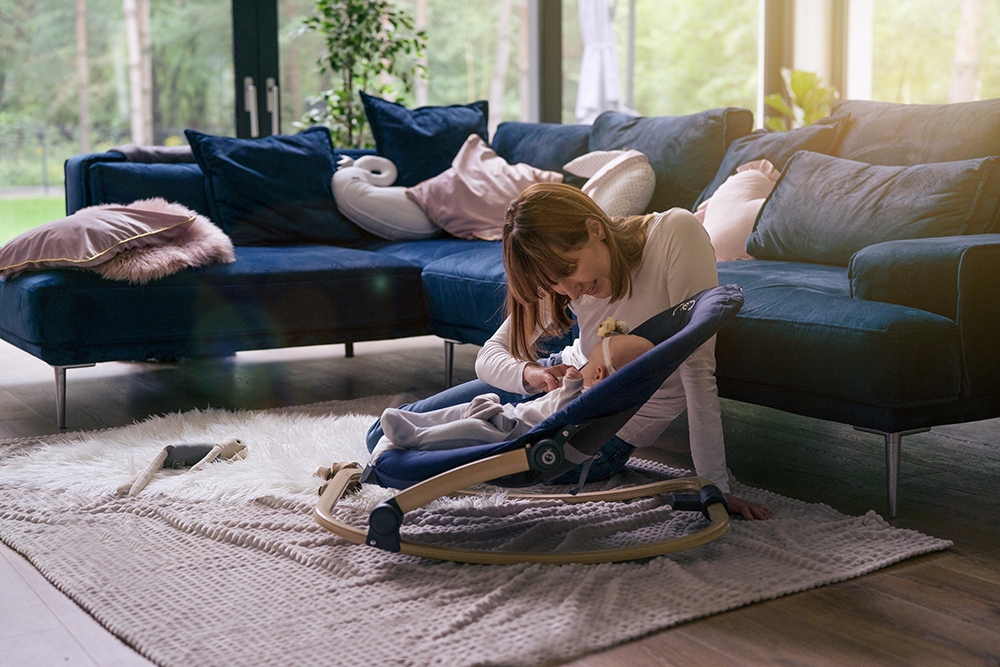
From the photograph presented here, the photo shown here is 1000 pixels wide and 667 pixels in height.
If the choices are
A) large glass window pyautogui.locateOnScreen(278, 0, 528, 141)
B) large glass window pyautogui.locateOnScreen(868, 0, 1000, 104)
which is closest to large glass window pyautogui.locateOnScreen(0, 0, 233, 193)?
large glass window pyautogui.locateOnScreen(278, 0, 528, 141)

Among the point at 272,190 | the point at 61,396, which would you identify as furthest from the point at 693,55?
the point at 61,396

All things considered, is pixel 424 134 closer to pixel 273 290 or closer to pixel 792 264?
pixel 273 290

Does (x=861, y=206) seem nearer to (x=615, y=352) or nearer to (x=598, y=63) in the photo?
(x=615, y=352)

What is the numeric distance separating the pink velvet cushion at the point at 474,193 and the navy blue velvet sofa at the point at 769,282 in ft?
0.31

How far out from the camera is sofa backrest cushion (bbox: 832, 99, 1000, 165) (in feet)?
9.00

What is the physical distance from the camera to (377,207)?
3896 mm

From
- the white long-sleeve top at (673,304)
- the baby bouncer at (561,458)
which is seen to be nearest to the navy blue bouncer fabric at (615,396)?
the baby bouncer at (561,458)

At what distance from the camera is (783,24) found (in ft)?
22.8

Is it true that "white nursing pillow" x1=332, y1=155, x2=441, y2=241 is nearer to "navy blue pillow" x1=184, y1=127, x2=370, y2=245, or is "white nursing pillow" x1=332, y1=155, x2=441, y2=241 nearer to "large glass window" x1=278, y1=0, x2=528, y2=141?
"navy blue pillow" x1=184, y1=127, x2=370, y2=245

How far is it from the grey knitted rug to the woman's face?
0.48 metres

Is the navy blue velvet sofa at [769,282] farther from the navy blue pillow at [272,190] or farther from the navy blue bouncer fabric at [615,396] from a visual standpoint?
the navy blue bouncer fabric at [615,396]

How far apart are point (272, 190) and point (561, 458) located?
94.4 inches

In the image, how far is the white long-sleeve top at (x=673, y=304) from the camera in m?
2.05

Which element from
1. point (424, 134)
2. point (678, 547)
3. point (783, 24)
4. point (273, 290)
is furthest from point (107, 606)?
point (783, 24)
